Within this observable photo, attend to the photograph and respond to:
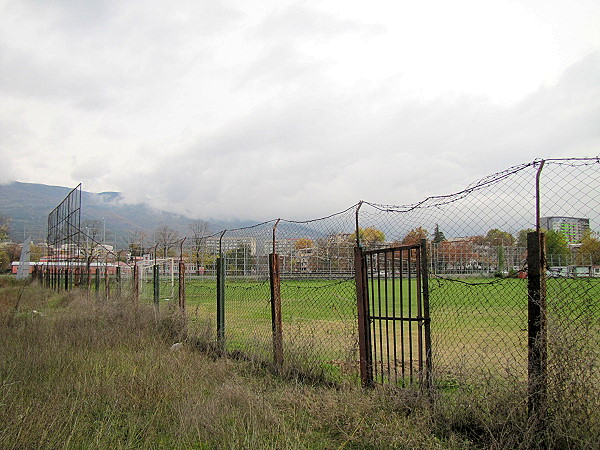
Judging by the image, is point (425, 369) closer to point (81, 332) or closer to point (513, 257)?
point (513, 257)

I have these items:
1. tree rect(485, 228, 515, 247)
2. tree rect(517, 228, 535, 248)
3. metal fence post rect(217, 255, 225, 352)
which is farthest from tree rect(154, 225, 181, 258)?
tree rect(517, 228, 535, 248)

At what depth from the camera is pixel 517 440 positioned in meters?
3.52

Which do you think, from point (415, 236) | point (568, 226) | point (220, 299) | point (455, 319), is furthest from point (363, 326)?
point (220, 299)

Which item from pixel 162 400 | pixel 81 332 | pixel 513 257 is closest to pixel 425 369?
pixel 513 257

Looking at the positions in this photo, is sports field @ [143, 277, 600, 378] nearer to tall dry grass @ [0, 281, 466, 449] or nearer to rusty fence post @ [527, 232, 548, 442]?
rusty fence post @ [527, 232, 548, 442]

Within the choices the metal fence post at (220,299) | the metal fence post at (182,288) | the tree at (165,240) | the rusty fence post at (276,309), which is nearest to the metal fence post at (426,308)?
the rusty fence post at (276,309)

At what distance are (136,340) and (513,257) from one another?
6040mm

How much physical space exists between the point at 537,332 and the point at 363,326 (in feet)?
6.41

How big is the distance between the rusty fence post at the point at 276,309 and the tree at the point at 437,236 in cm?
253

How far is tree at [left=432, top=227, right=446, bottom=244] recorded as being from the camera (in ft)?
15.0

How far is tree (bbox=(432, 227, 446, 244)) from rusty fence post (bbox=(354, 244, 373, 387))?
1.00 m

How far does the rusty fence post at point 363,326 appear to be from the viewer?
17.1 ft

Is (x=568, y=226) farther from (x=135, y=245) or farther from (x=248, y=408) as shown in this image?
(x=135, y=245)

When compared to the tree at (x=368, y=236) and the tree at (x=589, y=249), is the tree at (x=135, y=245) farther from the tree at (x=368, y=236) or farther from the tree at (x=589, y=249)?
the tree at (x=589, y=249)
